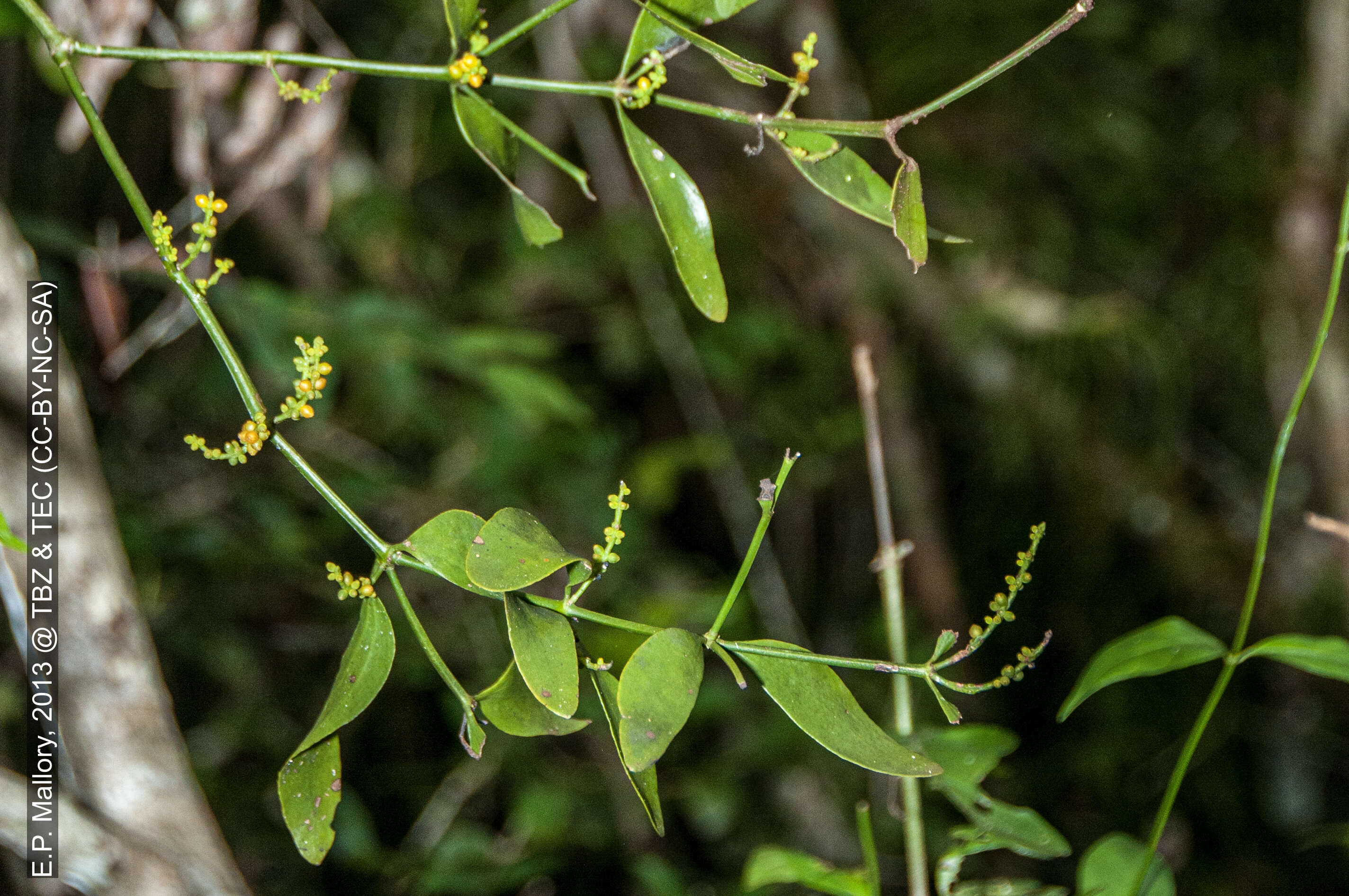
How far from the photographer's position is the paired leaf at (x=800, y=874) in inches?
21.0

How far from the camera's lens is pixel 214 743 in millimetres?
1283

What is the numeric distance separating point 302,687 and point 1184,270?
1.70 metres

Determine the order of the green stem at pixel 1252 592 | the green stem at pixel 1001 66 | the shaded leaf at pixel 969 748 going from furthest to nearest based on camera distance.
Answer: the shaded leaf at pixel 969 748, the green stem at pixel 1252 592, the green stem at pixel 1001 66

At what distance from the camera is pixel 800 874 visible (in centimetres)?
58

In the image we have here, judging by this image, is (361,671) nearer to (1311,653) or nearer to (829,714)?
(829,714)

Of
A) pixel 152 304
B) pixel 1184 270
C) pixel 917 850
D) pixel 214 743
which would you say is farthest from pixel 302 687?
pixel 1184 270

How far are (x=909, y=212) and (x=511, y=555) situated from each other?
7.5 inches

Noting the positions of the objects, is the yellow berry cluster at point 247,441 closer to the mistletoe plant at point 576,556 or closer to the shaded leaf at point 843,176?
the mistletoe plant at point 576,556

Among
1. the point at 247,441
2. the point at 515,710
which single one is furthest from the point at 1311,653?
the point at 247,441

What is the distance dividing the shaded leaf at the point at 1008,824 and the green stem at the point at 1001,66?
344 mm

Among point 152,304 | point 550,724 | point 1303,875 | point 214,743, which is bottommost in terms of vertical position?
point 1303,875

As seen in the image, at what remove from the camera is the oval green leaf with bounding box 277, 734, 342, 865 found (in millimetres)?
354

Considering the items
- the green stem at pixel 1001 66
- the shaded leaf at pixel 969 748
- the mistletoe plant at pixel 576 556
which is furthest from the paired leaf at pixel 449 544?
the shaded leaf at pixel 969 748

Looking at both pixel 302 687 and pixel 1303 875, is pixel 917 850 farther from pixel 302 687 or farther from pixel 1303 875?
pixel 1303 875
